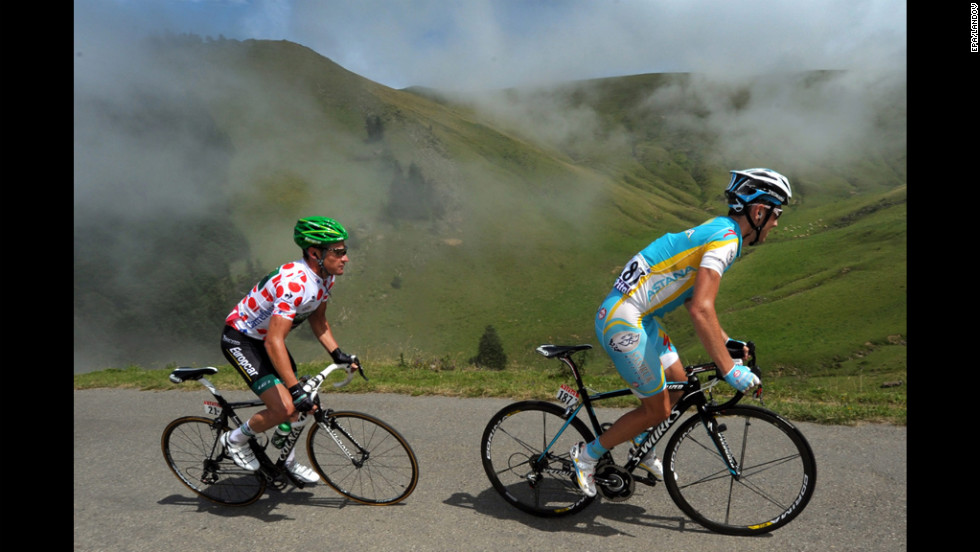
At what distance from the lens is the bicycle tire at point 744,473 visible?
13.9ft

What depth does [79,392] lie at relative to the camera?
390 inches

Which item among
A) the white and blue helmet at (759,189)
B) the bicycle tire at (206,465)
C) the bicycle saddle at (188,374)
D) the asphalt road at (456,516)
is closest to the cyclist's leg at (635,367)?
the asphalt road at (456,516)

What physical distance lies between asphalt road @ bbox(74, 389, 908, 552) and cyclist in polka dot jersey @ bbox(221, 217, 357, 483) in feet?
2.10

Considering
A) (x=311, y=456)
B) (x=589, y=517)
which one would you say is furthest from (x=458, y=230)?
(x=589, y=517)

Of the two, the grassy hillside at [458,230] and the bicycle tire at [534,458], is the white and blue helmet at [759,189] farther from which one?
the grassy hillside at [458,230]

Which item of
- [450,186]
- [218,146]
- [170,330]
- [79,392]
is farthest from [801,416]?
[218,146]

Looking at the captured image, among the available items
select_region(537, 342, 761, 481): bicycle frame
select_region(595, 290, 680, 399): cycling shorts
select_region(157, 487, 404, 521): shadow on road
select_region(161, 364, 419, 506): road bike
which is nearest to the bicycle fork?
select_region(537, 342, 761, 481): bicycle frame

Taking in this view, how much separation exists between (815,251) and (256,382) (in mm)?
112142

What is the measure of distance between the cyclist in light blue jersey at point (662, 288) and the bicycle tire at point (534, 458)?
12.5 inches

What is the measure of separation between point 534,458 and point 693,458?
4.20ft

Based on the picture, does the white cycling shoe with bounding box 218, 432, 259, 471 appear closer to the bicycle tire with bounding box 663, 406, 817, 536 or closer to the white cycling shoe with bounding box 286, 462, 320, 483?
the white cycling shoe with bounding box 286, 462, 320, 483

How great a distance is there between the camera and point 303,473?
5293mm

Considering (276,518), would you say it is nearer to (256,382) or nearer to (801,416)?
(256,382)
